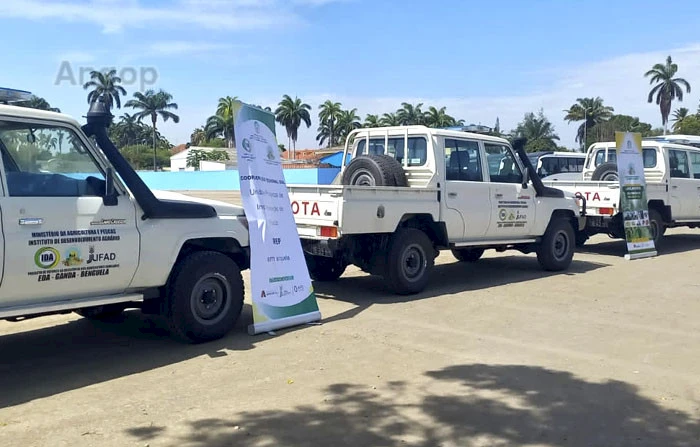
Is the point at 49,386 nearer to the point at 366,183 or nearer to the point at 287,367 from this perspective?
the point at 287,367

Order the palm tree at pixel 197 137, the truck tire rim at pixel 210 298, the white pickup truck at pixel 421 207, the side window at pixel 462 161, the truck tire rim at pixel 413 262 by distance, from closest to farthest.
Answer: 1. the truck tire rim at pixel 210 298
2. the white pickup truck at pixel 421 207
3. the truck tire rim at pixel 413 262
4. the side window at pixel 462 161
5. the palm tree at pixel 197 137

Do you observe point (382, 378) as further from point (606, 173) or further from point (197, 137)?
point (197, 137)

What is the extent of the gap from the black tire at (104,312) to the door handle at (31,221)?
4.09 feet

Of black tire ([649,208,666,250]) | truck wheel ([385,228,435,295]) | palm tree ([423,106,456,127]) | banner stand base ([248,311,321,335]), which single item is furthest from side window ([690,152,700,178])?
palm tree ([423,106,456,127])

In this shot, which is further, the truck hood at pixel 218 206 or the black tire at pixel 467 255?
the black tire at pixel 467 255

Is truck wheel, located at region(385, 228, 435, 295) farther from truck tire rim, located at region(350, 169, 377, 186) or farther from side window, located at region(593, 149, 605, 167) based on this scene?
side window, located at region(593, 149, 605, 167)

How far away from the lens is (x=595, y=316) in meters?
8.13

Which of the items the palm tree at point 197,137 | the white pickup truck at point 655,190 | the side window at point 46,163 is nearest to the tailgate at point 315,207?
the side window at point 46,163

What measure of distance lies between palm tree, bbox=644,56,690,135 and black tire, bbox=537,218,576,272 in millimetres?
68577

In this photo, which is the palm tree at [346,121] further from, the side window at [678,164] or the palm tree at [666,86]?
the side window at [678,164]

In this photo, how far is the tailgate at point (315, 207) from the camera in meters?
8.41

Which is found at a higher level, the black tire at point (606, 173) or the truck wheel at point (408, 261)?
the black tire at point (606, 173)

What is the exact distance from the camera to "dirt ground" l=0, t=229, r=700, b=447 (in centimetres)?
452

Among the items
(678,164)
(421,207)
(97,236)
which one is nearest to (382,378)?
(97,236)
